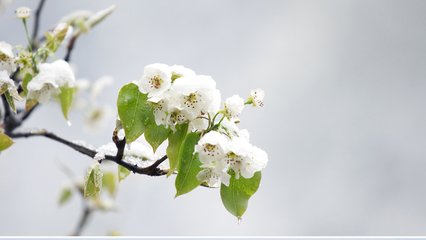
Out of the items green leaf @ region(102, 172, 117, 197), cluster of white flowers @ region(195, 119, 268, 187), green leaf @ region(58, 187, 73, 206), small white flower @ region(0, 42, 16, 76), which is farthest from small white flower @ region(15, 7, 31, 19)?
green leaf @ region(58, 187, 73, 206)

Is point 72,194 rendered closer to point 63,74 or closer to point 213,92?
point 63,74

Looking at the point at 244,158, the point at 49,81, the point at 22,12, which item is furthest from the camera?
the point at 22,12

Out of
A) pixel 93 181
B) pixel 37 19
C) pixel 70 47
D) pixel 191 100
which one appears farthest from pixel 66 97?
pixel 37 19

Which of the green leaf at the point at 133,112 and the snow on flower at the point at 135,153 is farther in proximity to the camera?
the snow on flower at the point at 135,153

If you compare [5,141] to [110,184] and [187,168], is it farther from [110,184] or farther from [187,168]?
[110,184]

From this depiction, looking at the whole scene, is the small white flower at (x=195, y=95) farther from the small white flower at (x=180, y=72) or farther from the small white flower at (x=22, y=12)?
the small white flower at (x=22, y=12)

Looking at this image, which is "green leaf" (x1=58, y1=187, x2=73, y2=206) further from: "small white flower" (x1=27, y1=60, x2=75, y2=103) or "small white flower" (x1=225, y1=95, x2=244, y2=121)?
"small white flower" (x1=225, y1=95, x2=244, y2=121)

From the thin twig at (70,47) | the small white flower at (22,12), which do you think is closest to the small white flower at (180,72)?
the small white flower at (22,12)
